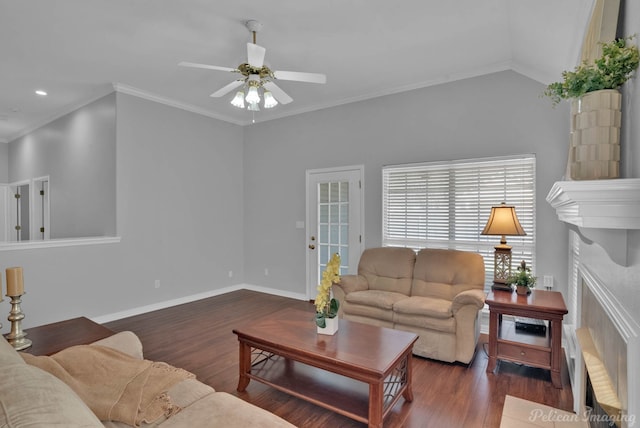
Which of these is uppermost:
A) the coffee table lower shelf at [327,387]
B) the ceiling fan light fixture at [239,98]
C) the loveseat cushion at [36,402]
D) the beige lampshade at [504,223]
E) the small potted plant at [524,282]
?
the ceiling fan light fixture at [239,98]

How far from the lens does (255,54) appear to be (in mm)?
2641

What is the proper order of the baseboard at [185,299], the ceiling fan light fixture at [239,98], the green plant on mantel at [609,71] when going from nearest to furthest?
the green plant on mantel at [609,71]
the ceiling fan light fixture at [239,98]
the baseboard at [185,299]

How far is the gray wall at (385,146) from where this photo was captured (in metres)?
3.42

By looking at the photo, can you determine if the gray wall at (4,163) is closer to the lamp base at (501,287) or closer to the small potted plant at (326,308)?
the small potted plant at (326,308)

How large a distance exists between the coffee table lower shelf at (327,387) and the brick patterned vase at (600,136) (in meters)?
1.70

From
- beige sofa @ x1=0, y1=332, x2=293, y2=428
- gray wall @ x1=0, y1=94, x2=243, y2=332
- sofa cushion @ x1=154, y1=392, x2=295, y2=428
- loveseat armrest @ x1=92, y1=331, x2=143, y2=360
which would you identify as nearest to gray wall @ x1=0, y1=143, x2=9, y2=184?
gray wall @ x1=0, y1=94, x2=243, y2=332

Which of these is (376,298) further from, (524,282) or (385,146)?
(385,146)

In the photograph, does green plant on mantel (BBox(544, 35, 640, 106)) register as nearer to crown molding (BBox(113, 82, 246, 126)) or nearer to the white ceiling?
the white ceiling

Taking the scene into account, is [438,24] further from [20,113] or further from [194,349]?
[20,113]

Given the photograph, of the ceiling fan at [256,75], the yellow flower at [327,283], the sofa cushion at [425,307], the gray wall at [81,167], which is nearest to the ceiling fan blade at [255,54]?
the ceiling fan at [256,75]

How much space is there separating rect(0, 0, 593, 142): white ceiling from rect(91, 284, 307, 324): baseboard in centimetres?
287

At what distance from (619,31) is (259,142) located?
497 centimetres

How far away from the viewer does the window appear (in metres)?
3.54

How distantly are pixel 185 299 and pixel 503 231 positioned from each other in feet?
14.2
